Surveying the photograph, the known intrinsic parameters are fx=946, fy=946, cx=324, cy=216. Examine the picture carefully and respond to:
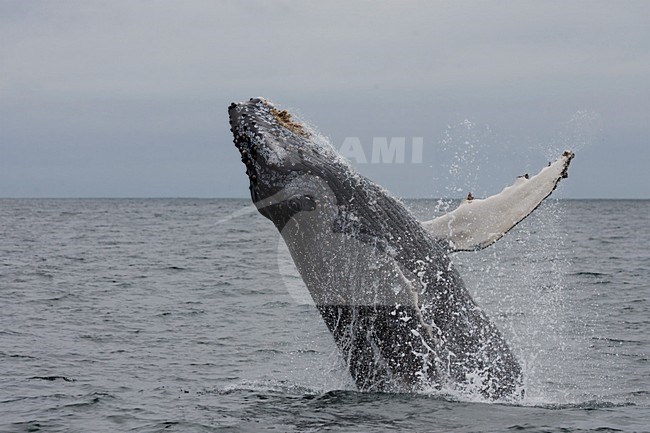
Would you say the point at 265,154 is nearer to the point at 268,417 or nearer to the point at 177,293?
the point at 268,417

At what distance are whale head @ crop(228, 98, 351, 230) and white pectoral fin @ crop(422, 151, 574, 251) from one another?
1215 millimetres

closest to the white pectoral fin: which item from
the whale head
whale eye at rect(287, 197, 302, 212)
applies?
the whale head

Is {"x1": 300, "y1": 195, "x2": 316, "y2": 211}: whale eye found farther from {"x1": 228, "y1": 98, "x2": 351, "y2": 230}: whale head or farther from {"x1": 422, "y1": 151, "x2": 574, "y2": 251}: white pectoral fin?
{"x1": 422, "y1": 151, "x2": 574, "y2": 251}: white pectoral fin

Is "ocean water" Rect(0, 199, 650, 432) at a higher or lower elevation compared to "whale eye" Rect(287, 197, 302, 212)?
lower

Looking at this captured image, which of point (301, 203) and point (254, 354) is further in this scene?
point (254, 354)

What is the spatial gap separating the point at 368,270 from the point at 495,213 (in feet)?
4.92

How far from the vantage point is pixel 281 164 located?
793 centimetres

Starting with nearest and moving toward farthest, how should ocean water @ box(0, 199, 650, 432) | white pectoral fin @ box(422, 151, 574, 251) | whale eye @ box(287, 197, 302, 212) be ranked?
1. whale eye @ box(287, 197, 302, 212)
2. ocean water @ box(0, 199, 650, 432)
3. white pectoral fin @ box(422, 151, 574, 251)

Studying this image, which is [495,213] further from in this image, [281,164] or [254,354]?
[254,354]

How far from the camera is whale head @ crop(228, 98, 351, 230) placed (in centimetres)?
792

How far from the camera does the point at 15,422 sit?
27.3 ft

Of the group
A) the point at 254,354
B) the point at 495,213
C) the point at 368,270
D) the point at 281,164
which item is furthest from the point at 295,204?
the point at 254,354

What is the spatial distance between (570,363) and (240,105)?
5.97 m

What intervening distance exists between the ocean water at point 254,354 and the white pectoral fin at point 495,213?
4.78 feet
